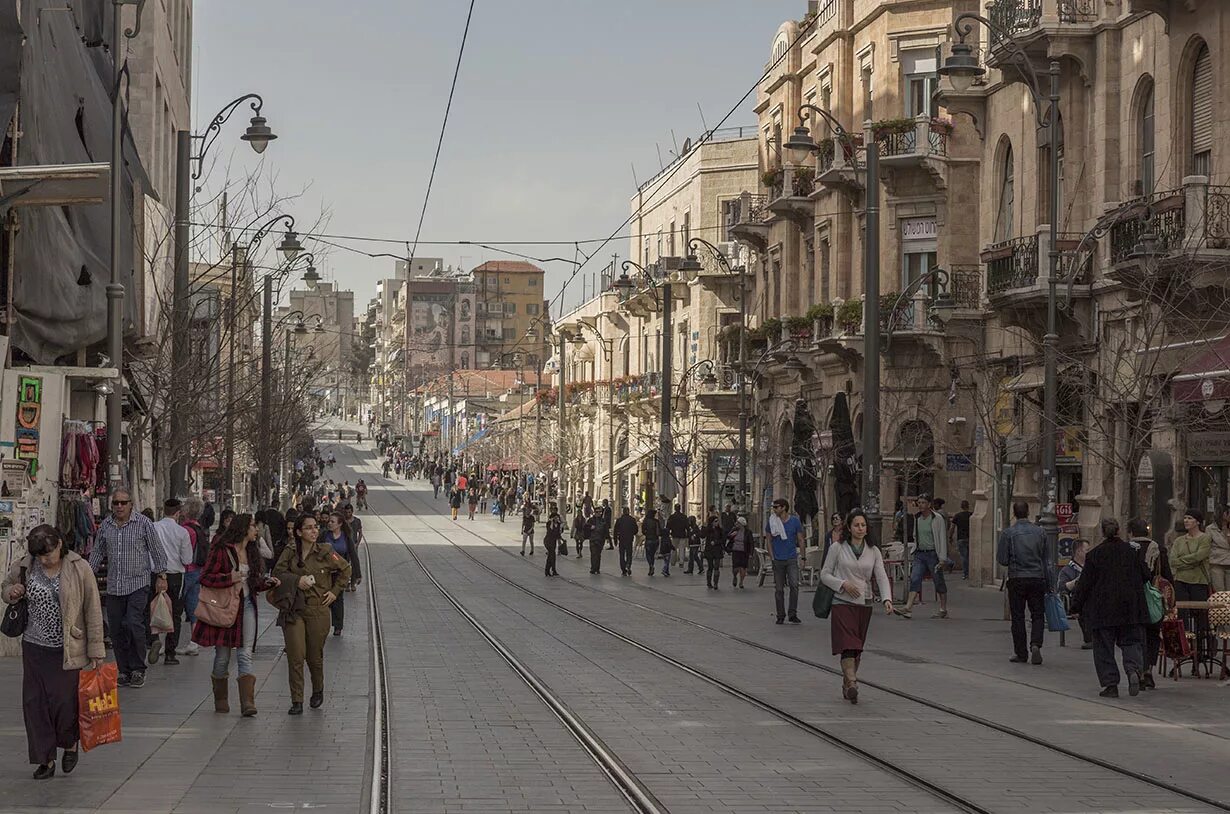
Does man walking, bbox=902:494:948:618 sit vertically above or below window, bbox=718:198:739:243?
below

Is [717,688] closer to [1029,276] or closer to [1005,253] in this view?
[1029,276]

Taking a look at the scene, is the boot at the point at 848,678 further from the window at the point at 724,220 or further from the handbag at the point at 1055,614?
the window at the point at 724,220

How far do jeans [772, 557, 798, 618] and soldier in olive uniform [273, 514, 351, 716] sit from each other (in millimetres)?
12574

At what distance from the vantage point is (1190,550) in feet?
63.9

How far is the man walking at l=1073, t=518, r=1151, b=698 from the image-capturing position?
671 inches

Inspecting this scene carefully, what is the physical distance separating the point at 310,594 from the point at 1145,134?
67.0ft

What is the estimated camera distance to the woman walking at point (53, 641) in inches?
441

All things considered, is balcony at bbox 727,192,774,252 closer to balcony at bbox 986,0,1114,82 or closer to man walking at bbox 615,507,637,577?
man walking at bbox 615,507,637,577

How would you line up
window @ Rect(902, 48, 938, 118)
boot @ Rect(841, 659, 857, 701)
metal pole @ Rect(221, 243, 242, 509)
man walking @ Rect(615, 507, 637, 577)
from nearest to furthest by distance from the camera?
boot @ Rect(841, 659, 857, 701)
metal pole @ Rect(221, 243, 242, 509)
man walking @ Rect(615, 507, 637, 577)
window @ Rect(902, 48, 938, 118)

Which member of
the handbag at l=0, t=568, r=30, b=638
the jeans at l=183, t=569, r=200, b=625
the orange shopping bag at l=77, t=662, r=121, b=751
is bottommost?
the orange shopping bag at l=77, t=662, r=121, b=751

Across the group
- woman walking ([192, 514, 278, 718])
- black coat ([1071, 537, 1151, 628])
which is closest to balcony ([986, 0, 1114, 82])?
black coat ([1071, 537, 1151, 628])

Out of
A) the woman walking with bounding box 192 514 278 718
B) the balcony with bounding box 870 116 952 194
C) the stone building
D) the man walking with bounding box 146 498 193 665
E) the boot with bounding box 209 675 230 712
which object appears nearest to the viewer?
the woman walking with bounding box 192 514 278 718

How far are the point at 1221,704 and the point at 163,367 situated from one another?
65.3 ft

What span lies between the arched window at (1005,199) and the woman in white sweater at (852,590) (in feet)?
71.0
